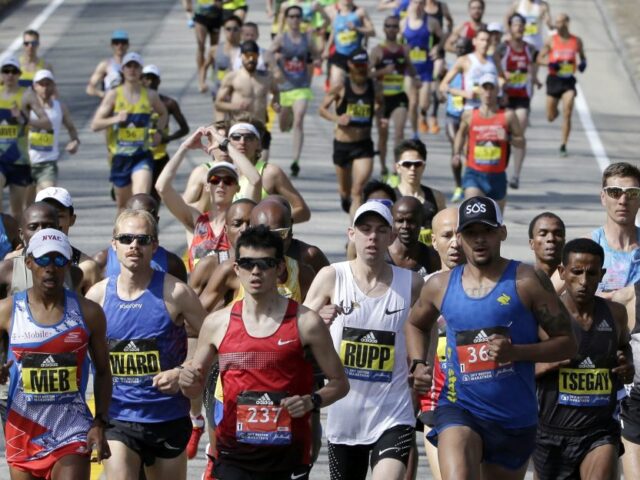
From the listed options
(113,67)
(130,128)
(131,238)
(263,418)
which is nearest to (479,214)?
(263,418)

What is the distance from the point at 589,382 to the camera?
904 centimetres

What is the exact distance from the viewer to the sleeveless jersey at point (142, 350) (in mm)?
8961

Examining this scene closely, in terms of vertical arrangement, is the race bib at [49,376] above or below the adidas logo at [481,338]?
below

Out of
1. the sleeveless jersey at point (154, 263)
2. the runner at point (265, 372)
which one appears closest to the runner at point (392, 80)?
the sleeveless jersey at point (154, 263)

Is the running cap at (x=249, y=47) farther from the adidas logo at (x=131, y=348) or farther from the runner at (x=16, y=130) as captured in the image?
the adidas logo at (x=131, y=348)

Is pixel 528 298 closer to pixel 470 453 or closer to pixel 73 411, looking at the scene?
pixel 470 453

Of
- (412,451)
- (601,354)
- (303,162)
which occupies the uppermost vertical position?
(601,354)

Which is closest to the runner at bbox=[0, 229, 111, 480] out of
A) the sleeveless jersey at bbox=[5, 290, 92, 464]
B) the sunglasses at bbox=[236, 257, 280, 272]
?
the sleeveless jersey at bbox=[5, 290, 92, 464]

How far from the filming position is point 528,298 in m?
8.27

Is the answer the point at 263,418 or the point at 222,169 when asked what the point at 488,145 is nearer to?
the point at 222,169

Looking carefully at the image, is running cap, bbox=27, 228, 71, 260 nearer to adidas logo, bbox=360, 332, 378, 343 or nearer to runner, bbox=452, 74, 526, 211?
adidas logo, bbox=360, 332, 378, 343

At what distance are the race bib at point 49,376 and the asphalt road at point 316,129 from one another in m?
2.65

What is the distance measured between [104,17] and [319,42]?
8.25m

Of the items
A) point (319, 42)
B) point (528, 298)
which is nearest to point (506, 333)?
point (528, 298)
